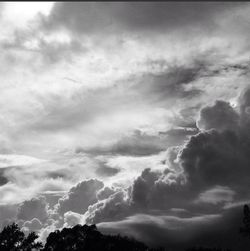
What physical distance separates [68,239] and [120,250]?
1594 centimetres

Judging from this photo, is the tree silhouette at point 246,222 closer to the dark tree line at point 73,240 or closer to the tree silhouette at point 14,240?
the dark tree line at point 73,240

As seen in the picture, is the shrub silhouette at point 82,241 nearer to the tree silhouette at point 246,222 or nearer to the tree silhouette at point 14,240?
the tree silhouette at point 14,240

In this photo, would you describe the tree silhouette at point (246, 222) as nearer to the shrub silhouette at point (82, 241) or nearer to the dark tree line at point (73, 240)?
the dark tree line at point (73, 240)

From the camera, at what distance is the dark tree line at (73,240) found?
91.1 m

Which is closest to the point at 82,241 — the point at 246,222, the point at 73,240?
the point at 73,240

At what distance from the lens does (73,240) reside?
4075 inches

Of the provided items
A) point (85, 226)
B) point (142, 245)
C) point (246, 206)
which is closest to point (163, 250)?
point (142, 245)

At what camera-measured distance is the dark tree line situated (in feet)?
299

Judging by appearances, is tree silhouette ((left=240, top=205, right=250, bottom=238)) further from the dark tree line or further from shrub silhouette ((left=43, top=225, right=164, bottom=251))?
shrub silhouette ((left=43, top=225, right=164, bottom=251))

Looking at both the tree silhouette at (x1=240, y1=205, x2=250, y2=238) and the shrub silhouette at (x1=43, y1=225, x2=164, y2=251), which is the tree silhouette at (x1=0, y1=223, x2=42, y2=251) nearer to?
the shrub silhouette at (x1=43, y1=225, x2=164, y2=251)

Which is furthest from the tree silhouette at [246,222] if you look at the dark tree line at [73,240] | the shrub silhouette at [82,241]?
the shrub silhouette at [82,241]

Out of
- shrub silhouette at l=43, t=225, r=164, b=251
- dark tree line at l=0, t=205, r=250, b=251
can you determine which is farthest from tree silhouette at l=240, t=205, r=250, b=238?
shrub silhouette at l=43, t=225, r=164, b=251

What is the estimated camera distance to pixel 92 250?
95.6m

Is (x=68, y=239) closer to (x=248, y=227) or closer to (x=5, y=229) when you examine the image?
(x=5, y=229)
